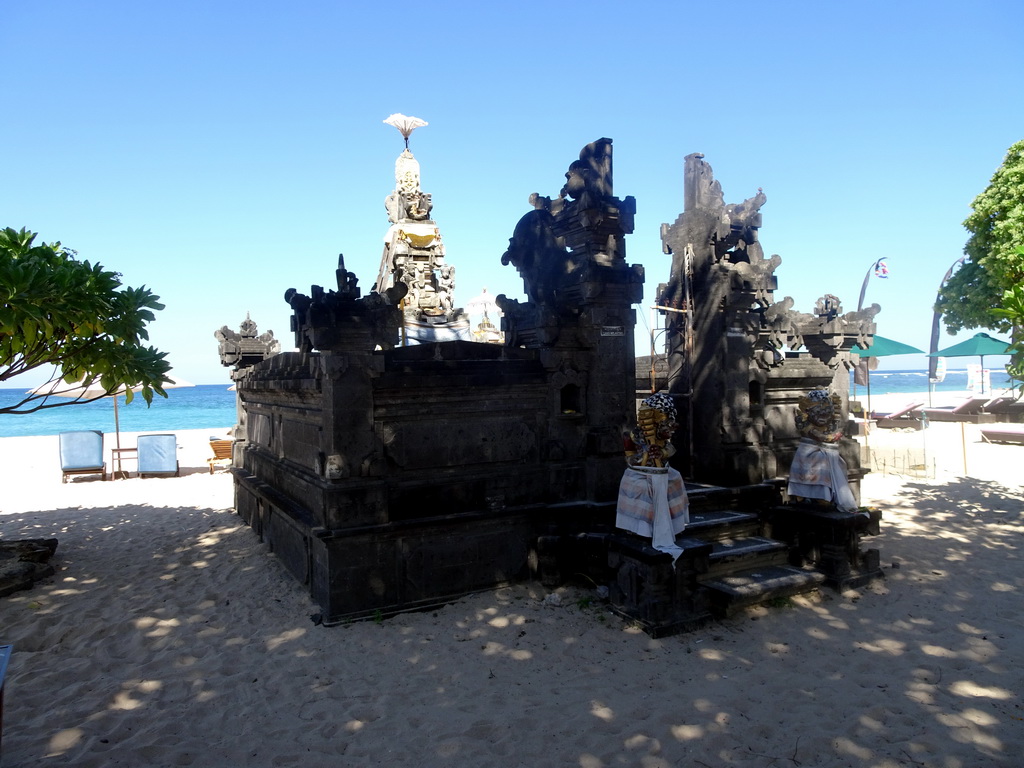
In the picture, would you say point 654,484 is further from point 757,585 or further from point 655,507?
point 757,585

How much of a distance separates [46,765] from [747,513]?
23.6 feet

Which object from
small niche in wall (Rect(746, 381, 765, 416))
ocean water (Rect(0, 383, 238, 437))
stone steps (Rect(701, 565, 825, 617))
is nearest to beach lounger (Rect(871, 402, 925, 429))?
small niche in wall (Rect(746, 381, 765, 416))

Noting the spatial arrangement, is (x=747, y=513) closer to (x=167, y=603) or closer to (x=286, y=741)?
(x=286, y=741)

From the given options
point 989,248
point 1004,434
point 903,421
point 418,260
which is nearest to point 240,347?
point 418,260

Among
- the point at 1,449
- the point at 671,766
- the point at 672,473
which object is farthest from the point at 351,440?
the point at 1,449

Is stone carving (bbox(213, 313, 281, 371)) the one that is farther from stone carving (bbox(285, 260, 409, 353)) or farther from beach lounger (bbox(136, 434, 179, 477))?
stone carving (bbox(285, 260, 409, 353))

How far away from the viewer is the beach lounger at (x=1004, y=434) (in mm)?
18859

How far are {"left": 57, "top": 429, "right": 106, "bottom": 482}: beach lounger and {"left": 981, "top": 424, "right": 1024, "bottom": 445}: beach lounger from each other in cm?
2530

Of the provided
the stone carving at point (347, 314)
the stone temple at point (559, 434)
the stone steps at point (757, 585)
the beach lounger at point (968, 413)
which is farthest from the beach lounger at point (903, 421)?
the stone carving at point (347, 314)

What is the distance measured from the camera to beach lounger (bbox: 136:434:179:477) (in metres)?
16.6

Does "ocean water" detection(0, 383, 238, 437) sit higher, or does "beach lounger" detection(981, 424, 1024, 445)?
"beach lounger" detection(981, 424, 1024, 445)

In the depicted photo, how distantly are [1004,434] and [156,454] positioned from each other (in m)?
24.6

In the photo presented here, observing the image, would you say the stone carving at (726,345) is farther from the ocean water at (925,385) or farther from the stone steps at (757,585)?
the ocean water at (925,385)

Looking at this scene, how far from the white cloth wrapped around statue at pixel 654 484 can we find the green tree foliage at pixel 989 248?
1394 centimetres
